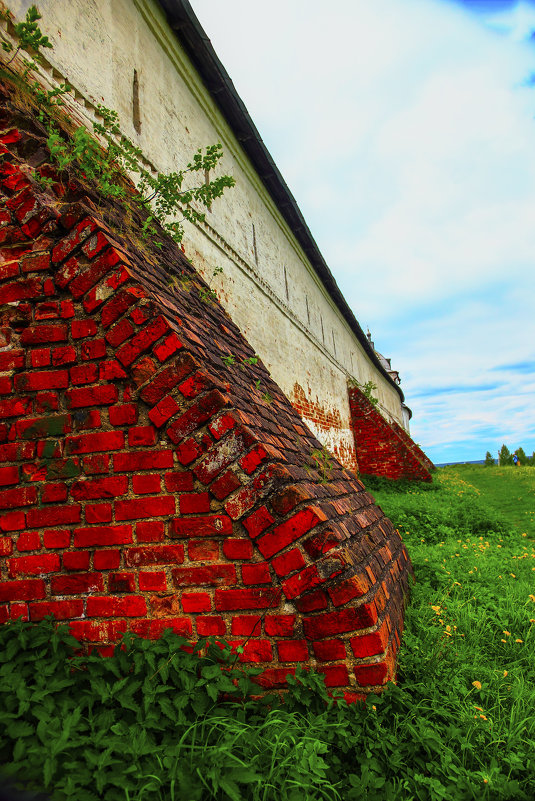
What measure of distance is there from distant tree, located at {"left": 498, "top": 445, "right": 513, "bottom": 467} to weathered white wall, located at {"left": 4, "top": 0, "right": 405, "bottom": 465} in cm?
2453

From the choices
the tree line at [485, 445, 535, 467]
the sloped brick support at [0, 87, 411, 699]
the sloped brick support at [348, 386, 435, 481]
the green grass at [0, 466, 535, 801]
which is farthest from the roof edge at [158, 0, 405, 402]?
the tree line at [485, 445, 535, 467]

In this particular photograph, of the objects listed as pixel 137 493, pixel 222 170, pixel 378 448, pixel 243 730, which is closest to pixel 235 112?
pixel 222 170

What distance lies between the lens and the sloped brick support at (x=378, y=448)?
11.3m

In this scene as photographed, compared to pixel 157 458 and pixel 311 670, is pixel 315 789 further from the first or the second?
pixel 157 458

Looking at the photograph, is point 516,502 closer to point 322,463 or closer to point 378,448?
point 378,448

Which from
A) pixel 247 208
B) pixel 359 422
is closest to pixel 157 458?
pixel 247 208

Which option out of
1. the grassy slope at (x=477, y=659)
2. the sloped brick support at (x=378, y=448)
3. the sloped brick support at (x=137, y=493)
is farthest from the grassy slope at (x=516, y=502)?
the sloped brick support at (x=137, y=493)

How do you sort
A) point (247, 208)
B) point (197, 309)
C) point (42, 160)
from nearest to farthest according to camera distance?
point (42, 160), point (197, 309), point (247, 208)

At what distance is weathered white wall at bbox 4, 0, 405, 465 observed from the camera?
3.36m

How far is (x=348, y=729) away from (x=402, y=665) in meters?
0.50

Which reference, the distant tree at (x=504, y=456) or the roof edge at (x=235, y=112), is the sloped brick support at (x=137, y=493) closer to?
the roof edge at (x=235, y=112)

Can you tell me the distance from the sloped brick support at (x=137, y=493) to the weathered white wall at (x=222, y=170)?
1.93 meters

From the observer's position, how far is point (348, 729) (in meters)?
1.52

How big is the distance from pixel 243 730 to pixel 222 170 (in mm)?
5931
